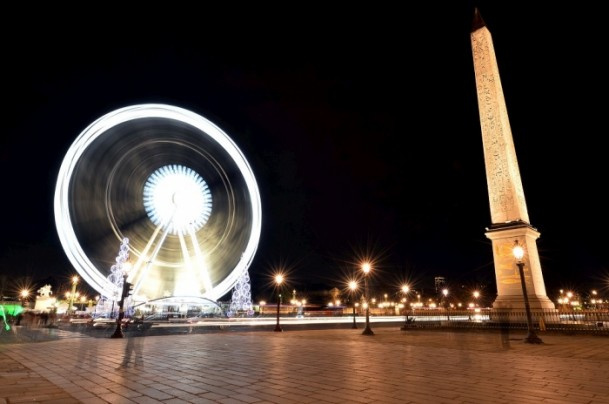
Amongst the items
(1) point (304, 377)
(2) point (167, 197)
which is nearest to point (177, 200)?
(2) point (167, 197)

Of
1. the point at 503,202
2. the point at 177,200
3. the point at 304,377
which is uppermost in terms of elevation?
the point at 177,200

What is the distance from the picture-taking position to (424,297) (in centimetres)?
10631

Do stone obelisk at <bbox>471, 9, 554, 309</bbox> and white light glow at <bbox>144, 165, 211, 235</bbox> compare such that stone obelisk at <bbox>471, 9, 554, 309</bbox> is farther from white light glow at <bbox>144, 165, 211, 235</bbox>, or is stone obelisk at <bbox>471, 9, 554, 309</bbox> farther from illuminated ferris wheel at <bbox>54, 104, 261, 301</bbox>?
white light glow at <bbox>144, 165, 211, 235</bbox>

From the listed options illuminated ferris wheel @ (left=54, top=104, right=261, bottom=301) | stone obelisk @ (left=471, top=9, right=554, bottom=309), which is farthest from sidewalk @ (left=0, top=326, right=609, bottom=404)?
illuminated ferris wheel @ (left=54, top=104, right=261, bottom=301)

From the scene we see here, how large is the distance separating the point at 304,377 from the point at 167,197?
36297 millimetres

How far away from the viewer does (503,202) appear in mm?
20281

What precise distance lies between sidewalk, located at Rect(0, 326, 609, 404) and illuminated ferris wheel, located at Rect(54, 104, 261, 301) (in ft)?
90.0

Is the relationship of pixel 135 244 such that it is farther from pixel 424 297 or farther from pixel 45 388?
pixel 424 297

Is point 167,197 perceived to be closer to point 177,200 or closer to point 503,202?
point 177,200

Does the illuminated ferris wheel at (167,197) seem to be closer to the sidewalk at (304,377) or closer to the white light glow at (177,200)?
the white light glow at (177,200)

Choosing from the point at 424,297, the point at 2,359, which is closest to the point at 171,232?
the point at 2,359

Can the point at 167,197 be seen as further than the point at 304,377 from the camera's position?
Yes

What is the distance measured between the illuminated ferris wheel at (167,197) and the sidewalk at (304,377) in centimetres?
2745

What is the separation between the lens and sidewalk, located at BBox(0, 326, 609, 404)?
5.23 m
